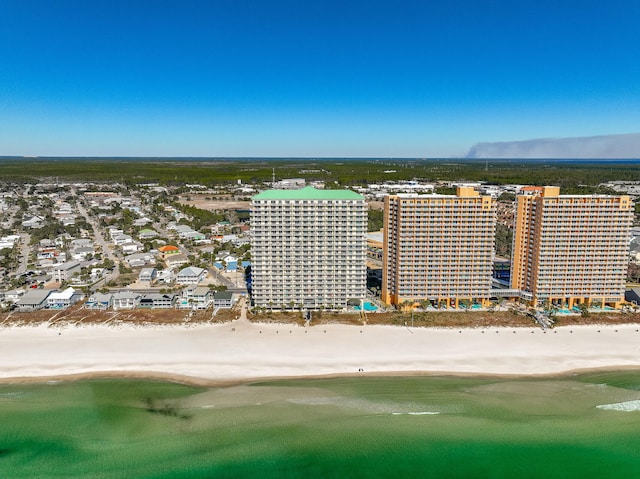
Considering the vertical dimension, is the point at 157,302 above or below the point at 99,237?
below

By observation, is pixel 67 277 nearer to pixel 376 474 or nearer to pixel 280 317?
pixel 280 317

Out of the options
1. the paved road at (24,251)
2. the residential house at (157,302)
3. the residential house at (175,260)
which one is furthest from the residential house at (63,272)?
the residential house at (157,302)

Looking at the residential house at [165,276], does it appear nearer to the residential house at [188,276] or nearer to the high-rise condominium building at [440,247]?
the residential house at [188,276]

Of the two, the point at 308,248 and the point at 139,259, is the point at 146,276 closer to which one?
the point at 139,259

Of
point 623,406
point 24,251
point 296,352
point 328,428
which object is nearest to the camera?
point 328,428

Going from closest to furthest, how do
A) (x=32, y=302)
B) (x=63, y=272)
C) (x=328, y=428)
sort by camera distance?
(x=328, y=428)
(x=32, y=302)
(x=63, y=272)

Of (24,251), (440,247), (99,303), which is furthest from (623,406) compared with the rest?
(24,251)
